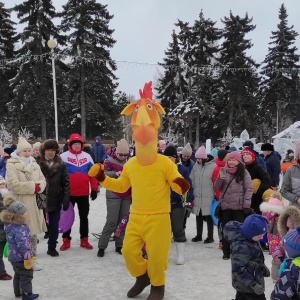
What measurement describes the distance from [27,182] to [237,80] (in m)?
30.7

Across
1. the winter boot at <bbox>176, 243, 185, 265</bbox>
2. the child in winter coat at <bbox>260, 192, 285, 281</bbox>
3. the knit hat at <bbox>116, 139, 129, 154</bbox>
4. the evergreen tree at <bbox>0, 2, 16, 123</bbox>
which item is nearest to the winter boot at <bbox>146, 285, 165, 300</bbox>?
the winter boot at <bbox>176, 243, 185, 265</bbox>

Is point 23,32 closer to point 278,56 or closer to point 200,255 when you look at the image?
point 278,56

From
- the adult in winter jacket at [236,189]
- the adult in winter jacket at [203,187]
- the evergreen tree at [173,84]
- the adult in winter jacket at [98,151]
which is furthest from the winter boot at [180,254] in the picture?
the evergreen tree at [173,84]

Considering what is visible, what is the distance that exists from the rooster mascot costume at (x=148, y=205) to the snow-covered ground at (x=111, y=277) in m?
0.38

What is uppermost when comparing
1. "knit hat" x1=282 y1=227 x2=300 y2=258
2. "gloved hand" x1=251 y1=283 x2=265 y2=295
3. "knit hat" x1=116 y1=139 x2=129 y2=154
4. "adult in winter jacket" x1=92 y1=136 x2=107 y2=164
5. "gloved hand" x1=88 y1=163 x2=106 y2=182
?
"adult in winter jacket" x1=92 y1=136 x2=107 y2=164

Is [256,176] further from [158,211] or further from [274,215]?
[158,211]

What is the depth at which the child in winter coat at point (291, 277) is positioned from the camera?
8.70 feet

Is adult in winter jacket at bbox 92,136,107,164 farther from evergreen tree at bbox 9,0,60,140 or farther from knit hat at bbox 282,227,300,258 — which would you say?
evergreen tree at bbox 9,0,60,140

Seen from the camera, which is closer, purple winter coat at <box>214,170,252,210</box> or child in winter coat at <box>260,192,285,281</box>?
child in winter coat at <box>260,192,285,281</box>

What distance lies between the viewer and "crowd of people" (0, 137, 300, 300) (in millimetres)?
3572

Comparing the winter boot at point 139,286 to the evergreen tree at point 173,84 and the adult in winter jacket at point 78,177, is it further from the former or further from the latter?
the evergreen tree at point 173,84

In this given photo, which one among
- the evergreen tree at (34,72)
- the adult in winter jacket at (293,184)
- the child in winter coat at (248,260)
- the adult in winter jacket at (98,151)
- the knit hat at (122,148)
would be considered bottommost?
the child in winter coat at (248,260)

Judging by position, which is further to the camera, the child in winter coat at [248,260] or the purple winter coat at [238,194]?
the purple winter coat at [238,194]

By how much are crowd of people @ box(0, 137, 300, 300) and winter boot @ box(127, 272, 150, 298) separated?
1 cm
